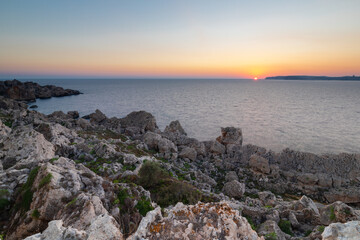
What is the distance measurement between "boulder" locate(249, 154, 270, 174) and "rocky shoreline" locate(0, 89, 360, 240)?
134 mm

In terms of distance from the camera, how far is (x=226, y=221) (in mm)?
6055

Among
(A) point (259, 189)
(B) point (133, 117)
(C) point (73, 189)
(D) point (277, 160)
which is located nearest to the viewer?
(C) point (73, 189)

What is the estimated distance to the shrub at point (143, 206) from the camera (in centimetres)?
1008

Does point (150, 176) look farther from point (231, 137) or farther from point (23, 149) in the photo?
point (231, 137)

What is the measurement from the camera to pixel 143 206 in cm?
1038

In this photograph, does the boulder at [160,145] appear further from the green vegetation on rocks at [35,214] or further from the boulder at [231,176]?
the green vegetation on rocks at [35,214]

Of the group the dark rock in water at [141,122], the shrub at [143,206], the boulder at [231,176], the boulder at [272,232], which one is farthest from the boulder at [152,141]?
the boulder at [272,232]

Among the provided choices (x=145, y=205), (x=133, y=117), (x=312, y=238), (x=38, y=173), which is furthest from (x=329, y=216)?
(x=133, y=117)

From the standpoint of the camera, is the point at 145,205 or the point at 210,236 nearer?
the point at 210,236

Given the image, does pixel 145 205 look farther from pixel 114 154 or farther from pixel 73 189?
pixel 114 154

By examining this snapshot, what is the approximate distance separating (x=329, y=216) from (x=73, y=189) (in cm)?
1403

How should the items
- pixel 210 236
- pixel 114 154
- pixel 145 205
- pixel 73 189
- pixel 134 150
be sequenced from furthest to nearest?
pixel 134 150, pixel 114 154, pixel 145 205, pixel 73 189, pixel 210 236

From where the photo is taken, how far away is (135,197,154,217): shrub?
397 inches

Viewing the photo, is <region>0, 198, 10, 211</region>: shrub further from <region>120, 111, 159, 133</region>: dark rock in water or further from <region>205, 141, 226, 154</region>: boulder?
<region>120, 111, 159, 133</region>: dark rock in water
